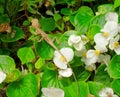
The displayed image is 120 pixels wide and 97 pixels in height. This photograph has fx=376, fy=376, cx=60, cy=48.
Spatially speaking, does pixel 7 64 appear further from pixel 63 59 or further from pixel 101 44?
pixel 101 44

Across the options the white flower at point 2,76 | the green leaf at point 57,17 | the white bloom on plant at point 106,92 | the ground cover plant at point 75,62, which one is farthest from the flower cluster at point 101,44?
the green leaf at point 57,17

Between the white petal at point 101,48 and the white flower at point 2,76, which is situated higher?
the white petal at point 101,48

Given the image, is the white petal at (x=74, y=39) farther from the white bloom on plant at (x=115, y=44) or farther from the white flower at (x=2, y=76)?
the white flower at (x=2, y=76)

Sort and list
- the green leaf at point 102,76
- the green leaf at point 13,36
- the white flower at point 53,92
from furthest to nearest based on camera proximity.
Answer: the green leaf at point 13,36
the green leaf at point 102,76
the white flower at point 53,92

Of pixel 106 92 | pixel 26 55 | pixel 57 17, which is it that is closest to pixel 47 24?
pixel 57 17

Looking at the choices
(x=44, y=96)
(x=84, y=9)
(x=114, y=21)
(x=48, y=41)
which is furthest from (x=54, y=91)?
(x=84, y=9)

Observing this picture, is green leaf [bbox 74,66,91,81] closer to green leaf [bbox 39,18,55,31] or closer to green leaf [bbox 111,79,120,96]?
green leaf [bbox 111,79,120,96]

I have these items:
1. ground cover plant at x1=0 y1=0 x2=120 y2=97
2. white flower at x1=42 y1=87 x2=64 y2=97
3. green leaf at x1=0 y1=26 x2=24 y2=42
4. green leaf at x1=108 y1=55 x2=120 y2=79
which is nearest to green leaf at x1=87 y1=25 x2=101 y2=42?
ground cover plant at x1=0 y1=0 x2=120 y2=97
